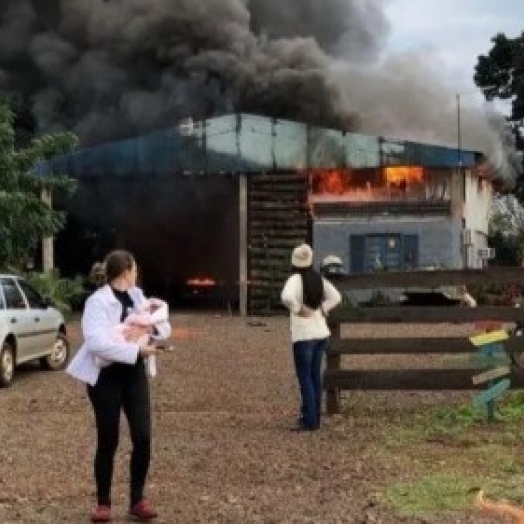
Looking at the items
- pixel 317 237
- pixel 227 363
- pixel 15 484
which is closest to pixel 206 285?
pixel 317 237

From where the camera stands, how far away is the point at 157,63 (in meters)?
37.3

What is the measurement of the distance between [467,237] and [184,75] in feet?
38.2

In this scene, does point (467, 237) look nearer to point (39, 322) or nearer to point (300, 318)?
point (39, 322)

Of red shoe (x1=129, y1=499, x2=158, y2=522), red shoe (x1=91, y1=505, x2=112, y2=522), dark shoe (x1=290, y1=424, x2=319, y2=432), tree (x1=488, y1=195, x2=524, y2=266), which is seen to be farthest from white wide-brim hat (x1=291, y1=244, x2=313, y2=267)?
tree (x1=488, y1=195, x2=524, y2=266)

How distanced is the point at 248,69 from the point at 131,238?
677 cm

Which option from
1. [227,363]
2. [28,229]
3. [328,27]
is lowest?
[227,363]

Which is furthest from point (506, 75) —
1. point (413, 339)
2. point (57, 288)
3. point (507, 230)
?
point (413, 339)

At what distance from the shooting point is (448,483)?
6918 mm

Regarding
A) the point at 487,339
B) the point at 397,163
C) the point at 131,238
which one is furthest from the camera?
the point at 131,238

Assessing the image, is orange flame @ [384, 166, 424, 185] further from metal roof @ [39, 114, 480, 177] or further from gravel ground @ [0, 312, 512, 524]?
gravel ground @ [0, 312, 512, 524]

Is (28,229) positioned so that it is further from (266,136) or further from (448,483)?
(448,483)

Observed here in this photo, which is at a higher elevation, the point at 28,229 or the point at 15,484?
the point at 28,229

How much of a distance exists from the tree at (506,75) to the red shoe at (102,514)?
37612mm

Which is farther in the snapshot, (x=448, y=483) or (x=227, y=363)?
(x=227, y=363)
